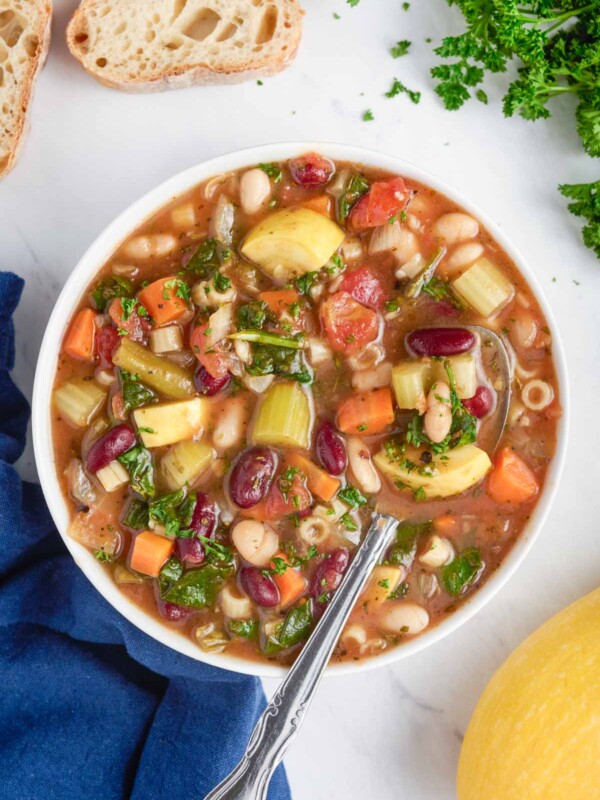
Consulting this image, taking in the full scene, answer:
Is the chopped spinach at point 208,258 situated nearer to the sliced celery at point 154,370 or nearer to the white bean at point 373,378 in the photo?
the sliced celery at point 154,370

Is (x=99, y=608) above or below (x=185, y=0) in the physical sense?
below

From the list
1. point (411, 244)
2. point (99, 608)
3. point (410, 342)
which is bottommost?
point (99, 608)

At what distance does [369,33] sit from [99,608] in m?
2.95

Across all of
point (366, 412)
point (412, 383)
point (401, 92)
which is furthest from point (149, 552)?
point (401, 92)

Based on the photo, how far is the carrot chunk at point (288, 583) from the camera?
344 centimetres

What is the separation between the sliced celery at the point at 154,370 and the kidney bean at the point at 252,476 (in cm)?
36

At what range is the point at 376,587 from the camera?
11.4 feet

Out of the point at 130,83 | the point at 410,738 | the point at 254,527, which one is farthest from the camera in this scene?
the point at 410,738

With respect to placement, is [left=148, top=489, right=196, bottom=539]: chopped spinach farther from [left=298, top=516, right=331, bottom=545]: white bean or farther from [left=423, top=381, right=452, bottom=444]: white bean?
[left=423, top=381, right=452, bottom=444]: white bean

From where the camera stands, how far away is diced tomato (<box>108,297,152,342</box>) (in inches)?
132

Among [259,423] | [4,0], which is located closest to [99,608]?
[259,423]

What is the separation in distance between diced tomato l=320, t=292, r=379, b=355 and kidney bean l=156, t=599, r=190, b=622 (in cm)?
125

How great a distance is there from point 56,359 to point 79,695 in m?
1.69

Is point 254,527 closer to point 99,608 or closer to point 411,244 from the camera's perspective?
point 99,608
